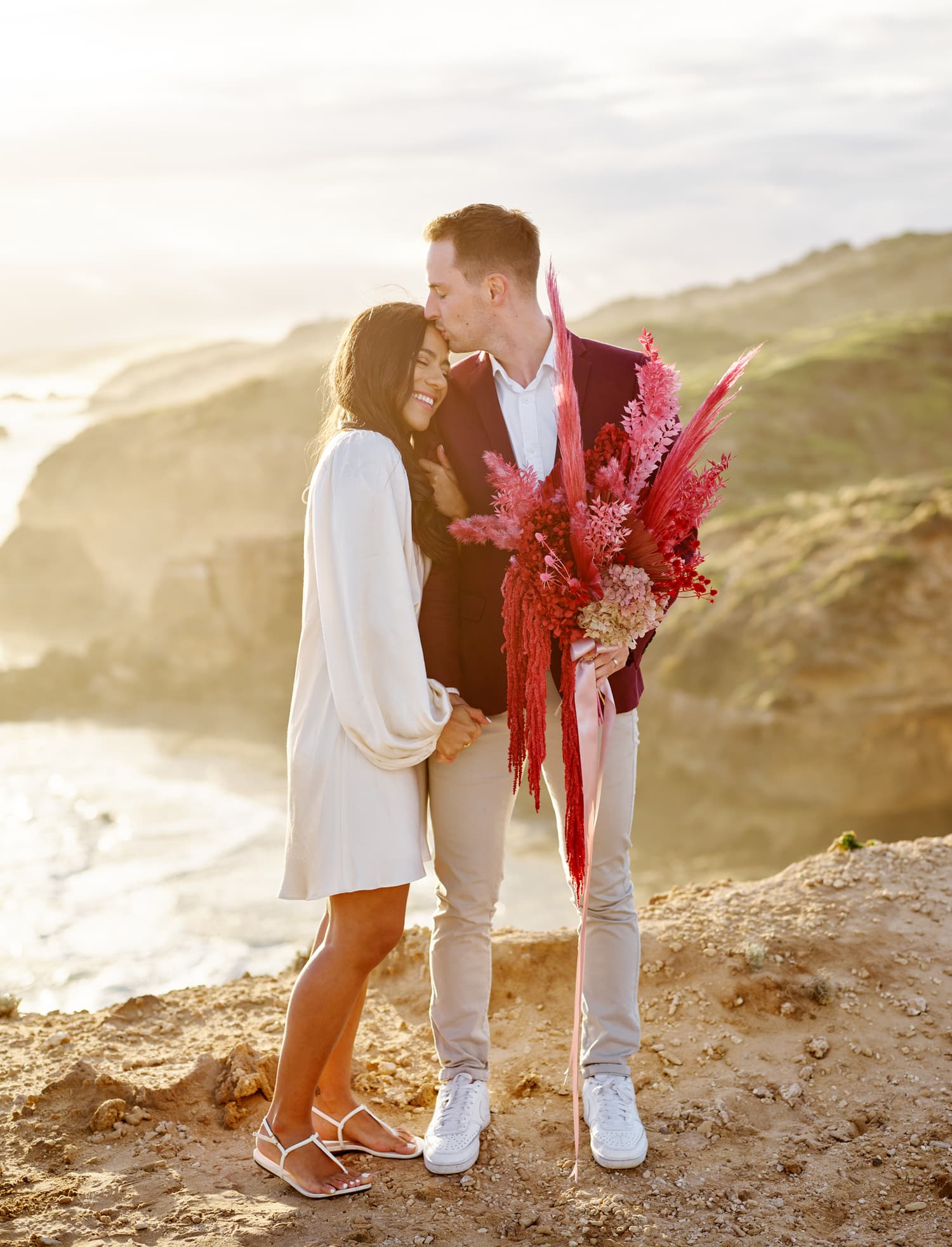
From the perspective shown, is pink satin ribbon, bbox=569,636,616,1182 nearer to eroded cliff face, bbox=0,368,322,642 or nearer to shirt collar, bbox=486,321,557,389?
shirt collar, bbox=486,321,557,389

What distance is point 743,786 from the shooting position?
15.9m

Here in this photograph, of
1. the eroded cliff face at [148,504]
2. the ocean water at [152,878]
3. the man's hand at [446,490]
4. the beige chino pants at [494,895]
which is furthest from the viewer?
the eroded cliff face at [148,504]

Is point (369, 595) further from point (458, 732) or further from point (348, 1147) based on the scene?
point (348, 1147)

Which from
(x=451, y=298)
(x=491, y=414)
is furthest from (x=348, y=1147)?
(x=451, y=298)

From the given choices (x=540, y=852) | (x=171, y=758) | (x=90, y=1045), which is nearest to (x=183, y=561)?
(x=171, y=758)

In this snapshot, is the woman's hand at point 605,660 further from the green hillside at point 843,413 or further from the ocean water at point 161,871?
the green hillside at point 843,413

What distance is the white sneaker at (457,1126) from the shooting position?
10.5 ft

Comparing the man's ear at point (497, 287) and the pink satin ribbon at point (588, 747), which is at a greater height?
the man's ear at point (497, 287)

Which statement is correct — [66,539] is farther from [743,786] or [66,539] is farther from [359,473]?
[359,473]

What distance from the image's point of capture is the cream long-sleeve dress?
2836 millimetres

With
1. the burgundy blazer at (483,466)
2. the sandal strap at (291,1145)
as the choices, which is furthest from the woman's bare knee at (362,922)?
the burgundy blazer at (483,466)

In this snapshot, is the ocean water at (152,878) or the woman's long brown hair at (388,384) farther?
the ocean water at (152,878)

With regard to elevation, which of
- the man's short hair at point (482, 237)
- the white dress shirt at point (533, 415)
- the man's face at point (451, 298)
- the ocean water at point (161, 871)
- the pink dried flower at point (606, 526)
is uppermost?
the man's short hair at point (482, 237)

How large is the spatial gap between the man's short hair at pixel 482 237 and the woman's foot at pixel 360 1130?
7.73 ft
